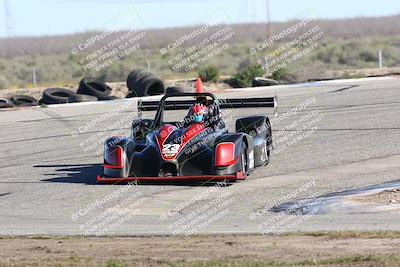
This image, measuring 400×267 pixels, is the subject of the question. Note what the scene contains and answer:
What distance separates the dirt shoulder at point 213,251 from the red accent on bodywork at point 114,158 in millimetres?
4404

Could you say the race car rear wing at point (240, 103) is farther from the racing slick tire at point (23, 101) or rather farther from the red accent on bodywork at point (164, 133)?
the racing slick tire at point (23, 101)

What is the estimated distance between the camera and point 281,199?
1457cm

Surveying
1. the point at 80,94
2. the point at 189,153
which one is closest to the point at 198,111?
the point at 189,153

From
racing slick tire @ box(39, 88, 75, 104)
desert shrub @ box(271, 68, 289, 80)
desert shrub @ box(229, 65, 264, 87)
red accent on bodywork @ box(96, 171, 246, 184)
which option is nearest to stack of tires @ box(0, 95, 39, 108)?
racing slick tire @ box(39, 88, 75, 104)

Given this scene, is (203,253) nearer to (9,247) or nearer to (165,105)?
(9,247)

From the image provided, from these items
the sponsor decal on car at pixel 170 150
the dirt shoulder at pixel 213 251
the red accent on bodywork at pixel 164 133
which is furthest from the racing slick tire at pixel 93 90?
the dirt shoulder at pixel 213 251

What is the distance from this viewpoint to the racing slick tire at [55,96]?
104ft

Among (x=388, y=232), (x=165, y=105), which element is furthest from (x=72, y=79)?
(x=388, y=232)

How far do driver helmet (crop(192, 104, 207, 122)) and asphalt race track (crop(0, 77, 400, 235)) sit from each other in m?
1.34

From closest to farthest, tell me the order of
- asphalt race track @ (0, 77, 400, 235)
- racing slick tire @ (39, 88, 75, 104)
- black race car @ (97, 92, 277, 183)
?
1. asphalt race track @ (0, 77, 400, 235)
2. black race car @ (97, 92, 277, 183)
3. racing slick tire @ (39, 88, 75, 104)

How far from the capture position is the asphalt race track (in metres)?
13.1

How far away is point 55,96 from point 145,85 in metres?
2.96

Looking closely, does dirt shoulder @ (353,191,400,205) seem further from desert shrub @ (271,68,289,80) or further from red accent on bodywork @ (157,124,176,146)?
desert shrub @ (271,68,289,80)

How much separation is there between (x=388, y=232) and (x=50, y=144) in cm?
1253
